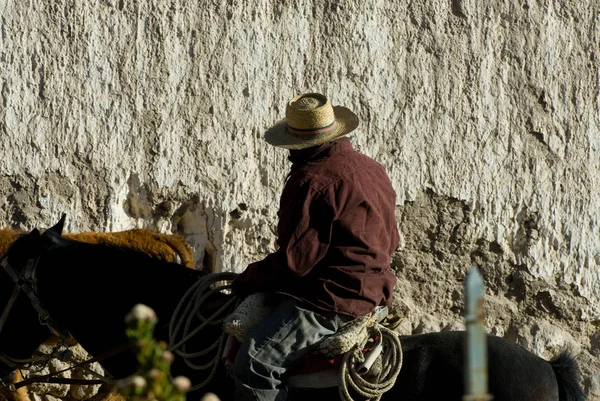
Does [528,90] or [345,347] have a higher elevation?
[528,90]

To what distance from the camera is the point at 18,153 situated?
6055 millimetres

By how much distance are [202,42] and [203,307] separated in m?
2.73

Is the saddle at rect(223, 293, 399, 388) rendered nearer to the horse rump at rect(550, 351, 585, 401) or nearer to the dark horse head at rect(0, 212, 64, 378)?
the horse rump at rect(550, 351, 585, 401)

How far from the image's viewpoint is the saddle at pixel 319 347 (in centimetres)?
388

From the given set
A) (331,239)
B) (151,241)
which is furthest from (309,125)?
(151,241)

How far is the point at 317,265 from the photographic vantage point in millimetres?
4012

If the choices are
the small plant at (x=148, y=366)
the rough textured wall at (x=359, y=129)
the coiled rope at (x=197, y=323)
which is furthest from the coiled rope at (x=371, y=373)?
the rough textured wall at (x=359, y=129)

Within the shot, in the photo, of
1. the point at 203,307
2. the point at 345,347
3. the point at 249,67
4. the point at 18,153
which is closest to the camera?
the point at 345,347

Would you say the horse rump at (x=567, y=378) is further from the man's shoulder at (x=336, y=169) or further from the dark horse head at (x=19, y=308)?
the dark horse head at (x=19, y=308)

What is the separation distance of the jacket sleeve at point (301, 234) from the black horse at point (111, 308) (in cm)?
48

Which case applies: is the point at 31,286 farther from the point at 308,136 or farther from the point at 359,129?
the point at 359,129

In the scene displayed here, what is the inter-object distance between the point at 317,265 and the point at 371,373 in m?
0.53

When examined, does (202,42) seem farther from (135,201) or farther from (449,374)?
(449,374)

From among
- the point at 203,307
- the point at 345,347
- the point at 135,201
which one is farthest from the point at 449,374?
the point at 135,201
